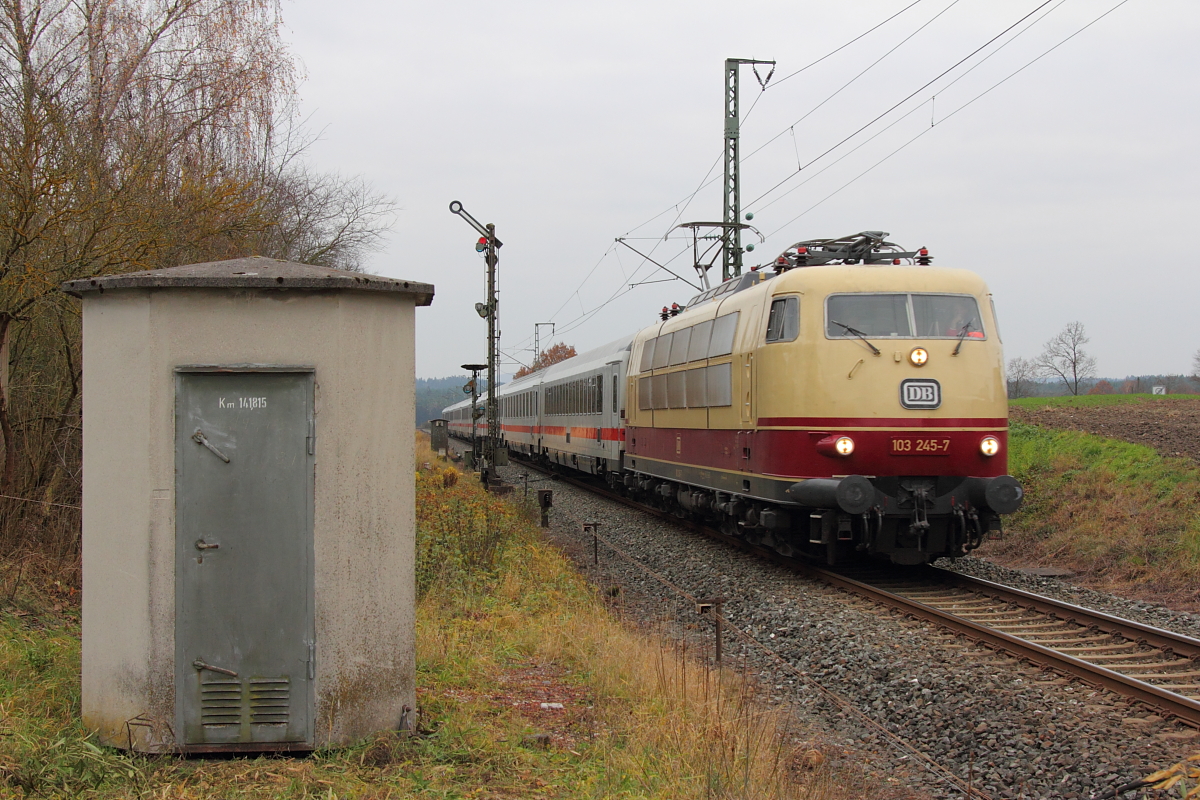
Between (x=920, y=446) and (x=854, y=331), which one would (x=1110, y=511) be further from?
(x=854, y=331)

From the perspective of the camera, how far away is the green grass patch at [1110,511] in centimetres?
1153

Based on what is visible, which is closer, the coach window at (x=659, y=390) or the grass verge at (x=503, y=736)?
the grass verge at (x=503, y=736)

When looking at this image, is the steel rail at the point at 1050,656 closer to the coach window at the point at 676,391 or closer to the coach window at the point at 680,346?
the coach window at the point at 676,391

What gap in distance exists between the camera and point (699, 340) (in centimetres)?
1322

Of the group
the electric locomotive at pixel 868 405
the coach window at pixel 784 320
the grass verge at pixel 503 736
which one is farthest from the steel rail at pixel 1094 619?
the grass verge at pixel 503 736

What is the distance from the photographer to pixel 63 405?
988 centimetres

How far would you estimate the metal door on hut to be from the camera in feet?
14.9

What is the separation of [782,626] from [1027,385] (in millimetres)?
66053

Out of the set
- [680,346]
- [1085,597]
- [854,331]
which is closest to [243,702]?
[854,331]

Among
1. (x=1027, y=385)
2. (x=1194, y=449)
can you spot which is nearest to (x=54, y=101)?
(x=1194, y=449)

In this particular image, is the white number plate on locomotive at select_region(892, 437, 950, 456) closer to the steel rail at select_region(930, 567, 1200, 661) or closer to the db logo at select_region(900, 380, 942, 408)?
the db logo at select_region(900, 380, 942, 408)

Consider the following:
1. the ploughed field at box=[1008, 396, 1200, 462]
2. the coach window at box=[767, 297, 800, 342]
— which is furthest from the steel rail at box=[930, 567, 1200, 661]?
the ploughed field at box=[1008, 396, 1200, 462]

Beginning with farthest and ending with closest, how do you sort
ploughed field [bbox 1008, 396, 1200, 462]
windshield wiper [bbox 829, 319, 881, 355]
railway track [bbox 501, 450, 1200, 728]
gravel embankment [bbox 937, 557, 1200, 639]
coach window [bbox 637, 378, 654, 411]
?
1. ploughed field [bbox 1008, 396, 1200, 462]
2. coach window [bbox 637, 378, 654, 411]
3. windshield wiper [bbox 829, 319, 881, 355]
4. gravel embankment [bbox 937, 557, 1200, 639]
5. railway track [bbox 501, 450, 1200, 728]

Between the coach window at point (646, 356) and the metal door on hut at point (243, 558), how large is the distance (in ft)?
38.1
